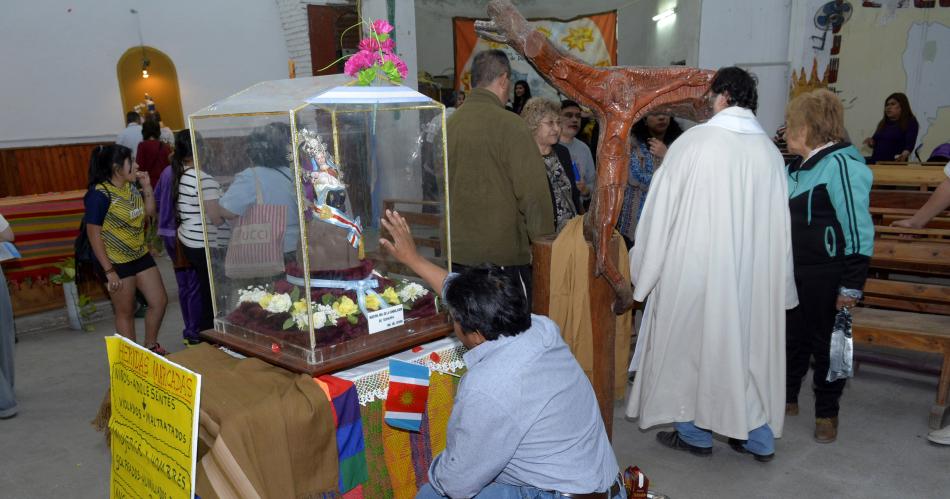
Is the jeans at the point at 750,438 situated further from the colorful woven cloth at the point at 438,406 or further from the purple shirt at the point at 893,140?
the purple shirt at the point at 893,140

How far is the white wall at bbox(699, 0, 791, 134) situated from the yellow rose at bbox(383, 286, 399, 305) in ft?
22.2

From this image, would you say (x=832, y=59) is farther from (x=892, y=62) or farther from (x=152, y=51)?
(x=152, y=51)

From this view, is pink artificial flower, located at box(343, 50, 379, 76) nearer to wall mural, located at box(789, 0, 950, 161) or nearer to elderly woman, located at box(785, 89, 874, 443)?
elderly woman, located at box(785, 89, 874, 443)

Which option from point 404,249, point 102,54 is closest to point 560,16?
point 102,54

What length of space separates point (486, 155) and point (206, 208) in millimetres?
1356

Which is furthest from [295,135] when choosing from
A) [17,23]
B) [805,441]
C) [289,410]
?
[17,23]

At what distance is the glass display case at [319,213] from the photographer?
2215mm

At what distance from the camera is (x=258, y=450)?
1.93 metres

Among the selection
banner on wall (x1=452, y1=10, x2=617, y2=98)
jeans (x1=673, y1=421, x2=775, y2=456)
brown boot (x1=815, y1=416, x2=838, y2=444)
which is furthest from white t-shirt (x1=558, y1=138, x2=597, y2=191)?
banner on wall (x1=452, y1=10, x2=617, y2=98)

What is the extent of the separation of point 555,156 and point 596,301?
1753mm

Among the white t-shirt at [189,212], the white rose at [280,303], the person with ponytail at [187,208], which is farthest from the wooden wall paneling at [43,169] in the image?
the white rose at [280,303]

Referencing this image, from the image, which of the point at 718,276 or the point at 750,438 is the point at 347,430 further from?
the point at 750,438

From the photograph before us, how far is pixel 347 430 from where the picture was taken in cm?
215

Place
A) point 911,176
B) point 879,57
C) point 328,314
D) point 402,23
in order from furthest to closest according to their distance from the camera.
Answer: point 402,23, point 879,57, point 911,176, point 328,314
